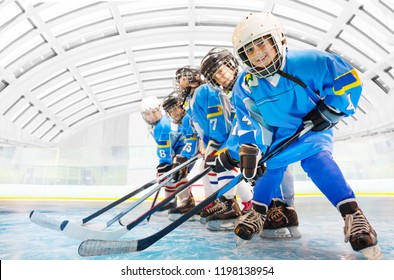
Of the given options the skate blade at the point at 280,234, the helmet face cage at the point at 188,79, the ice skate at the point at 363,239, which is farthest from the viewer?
the helmet face cage at the point at 188,79

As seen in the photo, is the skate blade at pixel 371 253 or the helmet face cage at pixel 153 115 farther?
the helmet face cage at pixel 153 115

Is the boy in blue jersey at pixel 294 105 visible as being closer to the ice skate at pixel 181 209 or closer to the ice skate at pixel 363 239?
the ice skate at pixel 363 239

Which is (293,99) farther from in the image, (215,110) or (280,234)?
(215,110)

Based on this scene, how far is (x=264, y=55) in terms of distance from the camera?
1.54 meters

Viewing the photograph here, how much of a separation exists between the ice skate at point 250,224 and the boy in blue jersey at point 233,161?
0.04m

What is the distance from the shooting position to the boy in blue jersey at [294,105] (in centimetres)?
152

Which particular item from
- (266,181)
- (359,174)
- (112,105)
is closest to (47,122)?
(112,105)

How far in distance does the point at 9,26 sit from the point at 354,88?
8057 millimetres

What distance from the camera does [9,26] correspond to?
738cm

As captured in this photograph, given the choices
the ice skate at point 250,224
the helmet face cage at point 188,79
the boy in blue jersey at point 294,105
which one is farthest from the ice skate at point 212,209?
the helmet face cage at point 188,79

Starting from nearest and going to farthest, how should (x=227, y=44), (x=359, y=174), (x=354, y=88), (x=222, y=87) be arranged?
A: (x=354, y=88) < (x=222, y=87) < (x=359, y=174) < (x=227, y=44)

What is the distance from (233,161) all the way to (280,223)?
0.48 metres

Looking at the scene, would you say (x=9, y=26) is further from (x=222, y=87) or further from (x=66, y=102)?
(x=222, y=87)

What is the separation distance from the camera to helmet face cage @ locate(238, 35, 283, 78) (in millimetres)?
1532
